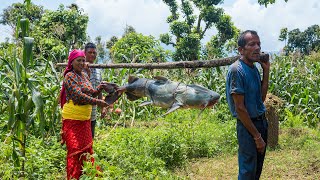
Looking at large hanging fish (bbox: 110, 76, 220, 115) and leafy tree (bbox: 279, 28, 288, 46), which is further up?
leafy tree (bbox: 279, 28, 288, 46)

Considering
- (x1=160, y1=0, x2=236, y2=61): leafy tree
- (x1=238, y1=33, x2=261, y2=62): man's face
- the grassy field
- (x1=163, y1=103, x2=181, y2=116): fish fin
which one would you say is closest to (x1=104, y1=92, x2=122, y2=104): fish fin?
(x1=163, y1=103, x2=181, y2=116): fish fin

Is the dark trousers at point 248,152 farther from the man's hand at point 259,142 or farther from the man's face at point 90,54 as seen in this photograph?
the man's face at point 90,54

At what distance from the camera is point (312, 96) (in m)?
8.46

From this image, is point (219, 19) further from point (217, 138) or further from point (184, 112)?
point (217, 138)

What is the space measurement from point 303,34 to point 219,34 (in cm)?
1039

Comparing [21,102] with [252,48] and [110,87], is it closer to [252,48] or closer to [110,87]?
[110,87]

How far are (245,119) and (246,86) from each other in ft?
0.73

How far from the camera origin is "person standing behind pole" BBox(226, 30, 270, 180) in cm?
255

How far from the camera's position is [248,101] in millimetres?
2615

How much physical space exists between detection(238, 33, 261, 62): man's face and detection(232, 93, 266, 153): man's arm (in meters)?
0.27

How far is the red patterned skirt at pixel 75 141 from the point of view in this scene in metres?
3.61

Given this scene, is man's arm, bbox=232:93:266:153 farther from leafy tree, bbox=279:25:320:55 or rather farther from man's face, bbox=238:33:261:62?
leafy tree, bbox=279:25:320:55

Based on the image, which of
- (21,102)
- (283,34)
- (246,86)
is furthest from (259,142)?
(283,34)

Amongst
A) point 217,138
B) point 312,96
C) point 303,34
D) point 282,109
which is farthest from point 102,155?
point 303,34
